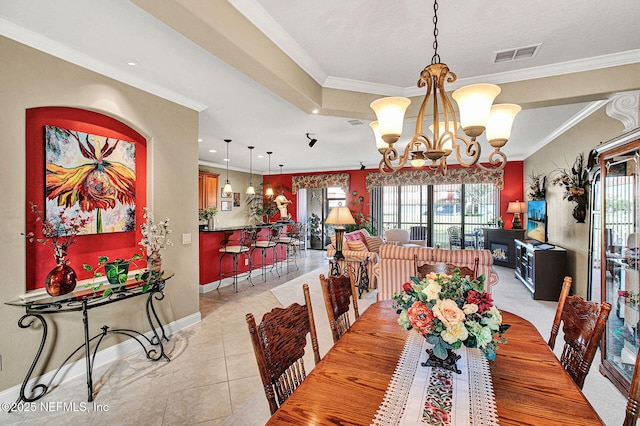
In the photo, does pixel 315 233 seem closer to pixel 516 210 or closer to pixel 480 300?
pixel 516 210

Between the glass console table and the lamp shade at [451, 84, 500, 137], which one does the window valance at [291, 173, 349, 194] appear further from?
the lamp shade at [451, 84, 500, 137]

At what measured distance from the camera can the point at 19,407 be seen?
2135mm

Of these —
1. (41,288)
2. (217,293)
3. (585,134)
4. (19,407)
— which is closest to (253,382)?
(19,407)

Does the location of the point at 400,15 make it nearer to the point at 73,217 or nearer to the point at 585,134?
the point at 73,217

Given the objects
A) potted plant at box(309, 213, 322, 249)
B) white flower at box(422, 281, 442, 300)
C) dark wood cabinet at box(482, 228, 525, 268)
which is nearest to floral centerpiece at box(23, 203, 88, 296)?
white flower at box(422, 281, 442, 300)

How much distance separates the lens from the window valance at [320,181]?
358 inches

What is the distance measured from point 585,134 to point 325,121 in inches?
138

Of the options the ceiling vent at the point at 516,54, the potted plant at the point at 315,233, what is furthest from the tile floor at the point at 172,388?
the potted plant at the point at 315,233

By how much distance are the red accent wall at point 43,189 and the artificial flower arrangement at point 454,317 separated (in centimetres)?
285

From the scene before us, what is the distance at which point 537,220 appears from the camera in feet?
19.0

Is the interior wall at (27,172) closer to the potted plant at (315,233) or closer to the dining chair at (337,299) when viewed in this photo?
the dining chair at (337,299)

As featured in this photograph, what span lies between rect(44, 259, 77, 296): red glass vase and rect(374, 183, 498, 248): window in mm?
7645

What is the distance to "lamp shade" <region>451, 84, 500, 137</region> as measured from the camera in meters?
1.57

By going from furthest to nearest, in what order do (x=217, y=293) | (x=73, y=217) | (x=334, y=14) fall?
(x=217, y=293) < (x=73, y=217) < (x=334, y=14)
